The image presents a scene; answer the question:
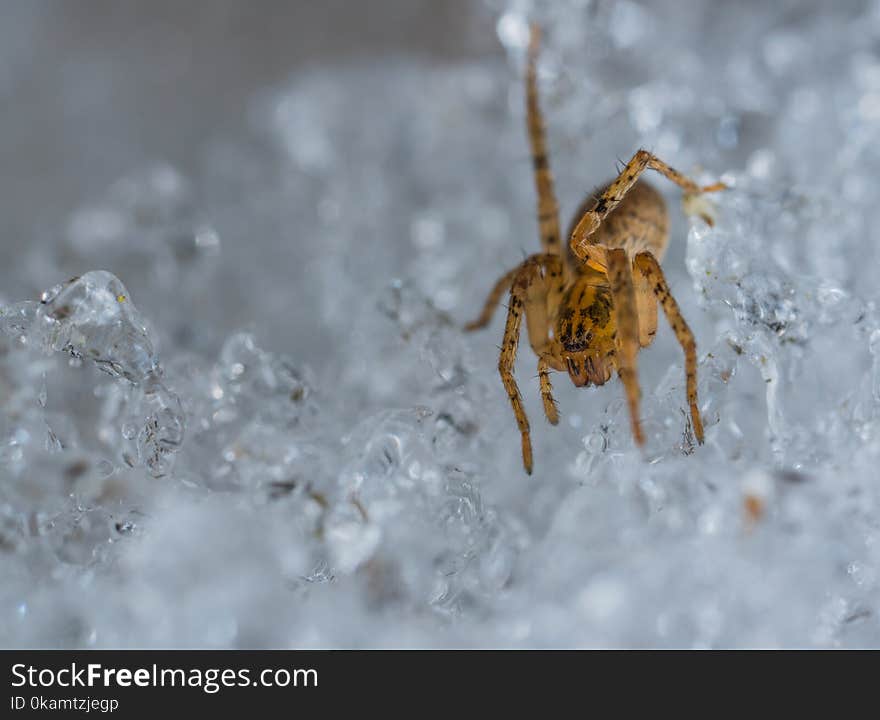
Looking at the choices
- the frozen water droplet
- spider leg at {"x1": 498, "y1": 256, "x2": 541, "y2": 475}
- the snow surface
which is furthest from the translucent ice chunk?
the frozen water droplet

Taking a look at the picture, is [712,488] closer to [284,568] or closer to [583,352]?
[583,352]

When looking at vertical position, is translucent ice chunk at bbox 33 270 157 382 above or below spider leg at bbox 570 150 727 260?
below

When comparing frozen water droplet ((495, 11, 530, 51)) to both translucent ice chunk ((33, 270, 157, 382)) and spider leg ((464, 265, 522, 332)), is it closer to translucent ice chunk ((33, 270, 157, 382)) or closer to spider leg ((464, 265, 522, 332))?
spider leg ((464, 265, 522, 332))

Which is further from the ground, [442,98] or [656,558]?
[442,98]

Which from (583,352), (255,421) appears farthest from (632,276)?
(255,421)

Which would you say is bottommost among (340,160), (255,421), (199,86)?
(255,421)

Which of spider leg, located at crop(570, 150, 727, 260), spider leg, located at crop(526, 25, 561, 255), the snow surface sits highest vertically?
spider leg, located at crop(526, 25, 561, 255)
